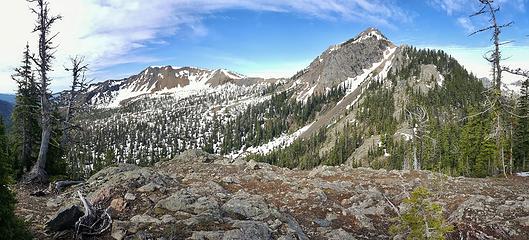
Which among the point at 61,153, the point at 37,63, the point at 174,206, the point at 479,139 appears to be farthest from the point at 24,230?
the point at 479,139

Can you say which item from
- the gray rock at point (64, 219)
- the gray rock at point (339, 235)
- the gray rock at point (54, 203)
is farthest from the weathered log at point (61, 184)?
the gray rock at point (339, 235)

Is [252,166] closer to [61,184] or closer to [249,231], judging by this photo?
[61,184]

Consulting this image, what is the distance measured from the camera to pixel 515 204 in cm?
1981

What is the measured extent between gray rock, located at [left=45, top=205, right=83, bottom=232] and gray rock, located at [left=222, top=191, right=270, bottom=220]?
5.22 meters

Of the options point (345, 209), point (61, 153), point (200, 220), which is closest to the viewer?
point (200, 220)

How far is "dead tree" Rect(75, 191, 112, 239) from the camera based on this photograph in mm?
10703

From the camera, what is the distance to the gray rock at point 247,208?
45.7 feet

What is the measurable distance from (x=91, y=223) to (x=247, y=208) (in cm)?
572

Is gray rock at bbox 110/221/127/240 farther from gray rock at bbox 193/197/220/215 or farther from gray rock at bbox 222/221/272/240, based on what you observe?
gray rock at bbox 222/221/272/240

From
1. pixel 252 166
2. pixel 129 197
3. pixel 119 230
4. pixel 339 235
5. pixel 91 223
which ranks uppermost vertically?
pixel 129 197

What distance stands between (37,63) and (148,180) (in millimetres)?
12270

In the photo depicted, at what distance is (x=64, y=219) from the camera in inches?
424

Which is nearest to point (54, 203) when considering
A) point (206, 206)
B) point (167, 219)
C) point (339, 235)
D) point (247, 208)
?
point (167, 219)

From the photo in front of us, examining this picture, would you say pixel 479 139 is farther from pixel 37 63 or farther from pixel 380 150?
pixel 380 150
